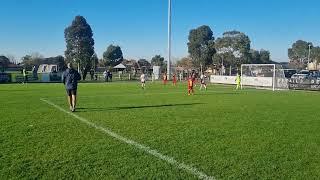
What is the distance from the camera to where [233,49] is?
80562 mm

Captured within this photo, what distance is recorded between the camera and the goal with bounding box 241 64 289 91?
39.4 metres

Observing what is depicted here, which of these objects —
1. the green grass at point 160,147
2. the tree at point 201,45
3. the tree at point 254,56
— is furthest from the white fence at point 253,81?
the tree at point 254,56

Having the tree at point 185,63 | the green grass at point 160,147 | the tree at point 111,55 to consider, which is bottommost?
the green grass at point 160,147

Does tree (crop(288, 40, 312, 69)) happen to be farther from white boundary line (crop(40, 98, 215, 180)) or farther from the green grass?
white boundary line (crop(40, 98, 215, 180))

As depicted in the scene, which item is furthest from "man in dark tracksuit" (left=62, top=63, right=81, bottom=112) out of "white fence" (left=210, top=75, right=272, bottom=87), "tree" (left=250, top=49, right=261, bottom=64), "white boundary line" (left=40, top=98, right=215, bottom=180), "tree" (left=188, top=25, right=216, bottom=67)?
"tree" (left=250, top=49, right=261, bottom=64)

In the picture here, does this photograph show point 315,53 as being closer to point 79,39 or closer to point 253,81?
point 79,39

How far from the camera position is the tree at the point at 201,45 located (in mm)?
86312

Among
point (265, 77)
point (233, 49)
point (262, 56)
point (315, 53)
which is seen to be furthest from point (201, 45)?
point (315, 53)

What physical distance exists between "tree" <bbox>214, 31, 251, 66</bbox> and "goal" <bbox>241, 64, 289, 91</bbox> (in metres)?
34.0

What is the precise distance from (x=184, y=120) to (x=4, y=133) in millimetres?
5265

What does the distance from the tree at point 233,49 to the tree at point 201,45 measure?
495 centimetres

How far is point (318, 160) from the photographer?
715cm

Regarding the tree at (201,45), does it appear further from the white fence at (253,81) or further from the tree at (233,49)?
the white fence at (253,81)

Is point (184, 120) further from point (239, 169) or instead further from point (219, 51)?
point (219, 51)
